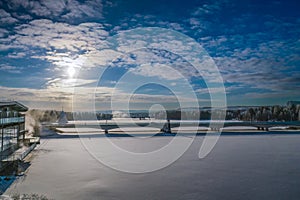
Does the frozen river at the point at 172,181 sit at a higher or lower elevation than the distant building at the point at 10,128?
lower

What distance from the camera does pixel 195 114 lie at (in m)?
136

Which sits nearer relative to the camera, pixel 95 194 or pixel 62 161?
pixel 95 194

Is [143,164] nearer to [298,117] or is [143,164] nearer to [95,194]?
[95,194]

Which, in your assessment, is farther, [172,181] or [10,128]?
[10,128]

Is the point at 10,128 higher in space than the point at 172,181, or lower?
higher

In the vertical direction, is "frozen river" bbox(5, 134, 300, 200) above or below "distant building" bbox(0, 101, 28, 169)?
below

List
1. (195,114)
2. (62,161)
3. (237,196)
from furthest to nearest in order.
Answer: (195,114) < (62,161) < (237,196)

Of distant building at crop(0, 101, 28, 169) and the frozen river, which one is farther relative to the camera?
distant building at crop(0, 101, 28, 169)

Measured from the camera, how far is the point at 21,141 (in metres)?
22.0

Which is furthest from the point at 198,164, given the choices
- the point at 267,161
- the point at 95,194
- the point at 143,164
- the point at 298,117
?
the point at 298,117

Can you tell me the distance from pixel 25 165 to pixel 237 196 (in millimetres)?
11966

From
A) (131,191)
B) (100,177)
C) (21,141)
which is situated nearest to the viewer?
(131,191)

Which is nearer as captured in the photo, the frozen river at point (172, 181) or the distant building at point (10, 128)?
the frozen river at point (172, 181)

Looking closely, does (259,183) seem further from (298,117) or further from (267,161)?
(298,117)
